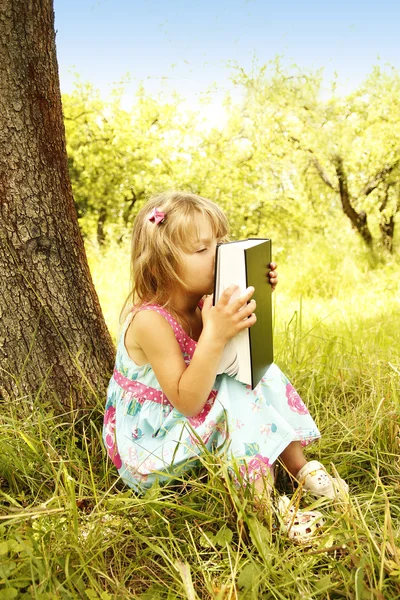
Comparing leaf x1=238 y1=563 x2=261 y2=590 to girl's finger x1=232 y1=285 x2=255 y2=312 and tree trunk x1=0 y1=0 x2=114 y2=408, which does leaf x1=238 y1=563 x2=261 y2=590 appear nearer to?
girl's finger x1=232 y1=285 x2=255 y2=312

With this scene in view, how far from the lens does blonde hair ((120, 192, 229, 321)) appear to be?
1621 millimetres

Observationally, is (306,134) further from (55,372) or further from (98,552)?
(98,552)

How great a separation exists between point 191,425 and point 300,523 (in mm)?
384

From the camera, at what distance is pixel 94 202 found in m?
10.7

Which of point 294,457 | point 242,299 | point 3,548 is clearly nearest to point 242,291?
point 242,299

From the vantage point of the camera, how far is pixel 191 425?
5.08 ft

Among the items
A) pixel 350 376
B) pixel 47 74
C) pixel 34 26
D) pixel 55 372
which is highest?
pixel 34 26

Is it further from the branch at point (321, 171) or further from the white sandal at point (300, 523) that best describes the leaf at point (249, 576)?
the branch at point (321, 171)

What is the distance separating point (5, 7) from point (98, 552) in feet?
5.33

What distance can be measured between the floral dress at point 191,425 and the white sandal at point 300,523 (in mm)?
116

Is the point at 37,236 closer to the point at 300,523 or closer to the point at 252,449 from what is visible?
the point at 252,449

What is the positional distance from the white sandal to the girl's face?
644mm

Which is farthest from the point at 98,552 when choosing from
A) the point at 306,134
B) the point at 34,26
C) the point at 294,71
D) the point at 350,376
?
the point at 294,71

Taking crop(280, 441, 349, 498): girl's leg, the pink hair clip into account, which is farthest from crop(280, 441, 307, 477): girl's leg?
the pink hair clip
